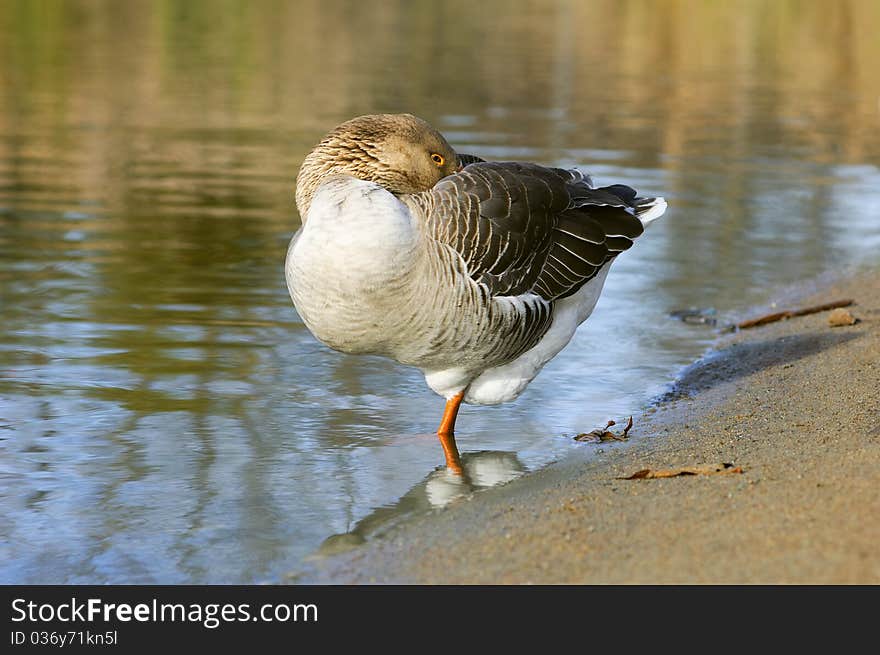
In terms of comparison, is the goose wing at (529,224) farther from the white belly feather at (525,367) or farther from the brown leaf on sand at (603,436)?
the brown leaf on sand at (603,436)

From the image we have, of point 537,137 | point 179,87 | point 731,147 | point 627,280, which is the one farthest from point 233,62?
point 627,280

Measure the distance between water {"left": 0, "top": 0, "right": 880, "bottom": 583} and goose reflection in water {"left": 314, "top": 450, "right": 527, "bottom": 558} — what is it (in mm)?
21

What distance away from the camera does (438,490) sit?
225 inches

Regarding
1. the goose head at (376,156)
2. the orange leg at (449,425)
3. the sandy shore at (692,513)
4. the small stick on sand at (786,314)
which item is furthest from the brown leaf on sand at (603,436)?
the small stick on sand at (786,314)

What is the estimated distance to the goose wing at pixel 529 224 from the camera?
575 cm

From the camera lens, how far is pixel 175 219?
1148 cm

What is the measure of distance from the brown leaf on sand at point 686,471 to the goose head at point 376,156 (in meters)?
1.65

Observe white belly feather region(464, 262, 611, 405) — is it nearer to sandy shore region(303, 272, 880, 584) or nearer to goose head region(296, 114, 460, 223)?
sandy shore region(303, 272, 880, 584)

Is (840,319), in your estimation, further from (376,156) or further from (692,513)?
(692,513)

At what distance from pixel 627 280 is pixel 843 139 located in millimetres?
9487

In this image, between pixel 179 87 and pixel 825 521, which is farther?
pixel 179 87

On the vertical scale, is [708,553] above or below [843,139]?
above
